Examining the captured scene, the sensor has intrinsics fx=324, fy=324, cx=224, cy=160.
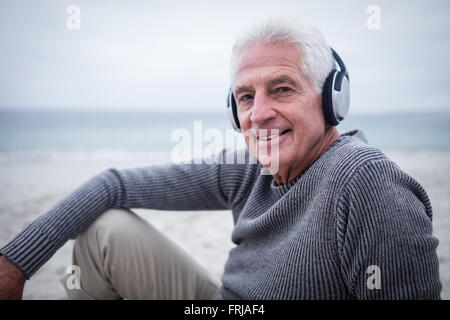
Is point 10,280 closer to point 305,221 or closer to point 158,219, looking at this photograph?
point 305,221

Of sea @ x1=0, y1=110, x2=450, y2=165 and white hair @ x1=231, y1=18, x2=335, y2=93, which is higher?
white hair @ x1=231, y1=18, x2=335, y2=93

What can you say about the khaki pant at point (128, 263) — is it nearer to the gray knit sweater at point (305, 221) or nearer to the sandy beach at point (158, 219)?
the gray knit sweater at point (305, 221)

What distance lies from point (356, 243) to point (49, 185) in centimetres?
528

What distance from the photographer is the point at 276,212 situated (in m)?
1.14

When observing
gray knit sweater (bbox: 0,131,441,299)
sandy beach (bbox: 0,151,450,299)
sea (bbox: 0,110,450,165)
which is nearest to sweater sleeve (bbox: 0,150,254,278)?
gray knit sweater (bbox: 0,131,441,299)

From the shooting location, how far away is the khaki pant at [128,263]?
4.63ft

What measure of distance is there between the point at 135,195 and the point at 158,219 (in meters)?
2.24

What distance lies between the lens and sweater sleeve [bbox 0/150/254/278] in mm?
1291

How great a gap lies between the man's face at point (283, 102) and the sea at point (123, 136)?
588 centimetres

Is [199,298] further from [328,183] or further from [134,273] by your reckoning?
[328,183]

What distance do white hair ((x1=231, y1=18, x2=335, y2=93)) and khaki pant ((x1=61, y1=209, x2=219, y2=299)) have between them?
90 cm

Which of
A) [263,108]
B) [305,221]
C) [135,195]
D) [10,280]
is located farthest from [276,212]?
[10,280]

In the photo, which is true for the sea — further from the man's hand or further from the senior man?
the man's hand

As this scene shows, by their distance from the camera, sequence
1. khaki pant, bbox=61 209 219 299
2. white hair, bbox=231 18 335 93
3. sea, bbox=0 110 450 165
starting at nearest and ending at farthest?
white hair, bbox=231 18 335 93 < khaki pant, bbox=61 209 219 299 < sea, bbox=0 110 450 165
